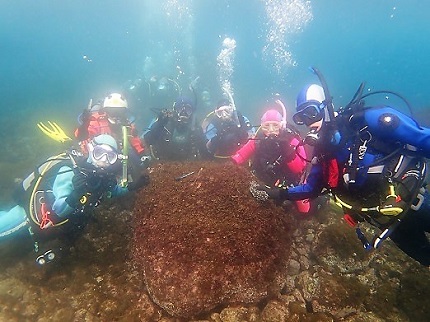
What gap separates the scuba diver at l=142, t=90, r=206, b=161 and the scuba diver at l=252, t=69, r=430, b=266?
16.9 feet

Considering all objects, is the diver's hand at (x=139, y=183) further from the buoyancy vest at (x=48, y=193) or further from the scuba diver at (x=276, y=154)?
the scuba diver at (x=276, y=154)

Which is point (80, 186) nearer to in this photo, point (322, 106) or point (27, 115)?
point (322, 106)

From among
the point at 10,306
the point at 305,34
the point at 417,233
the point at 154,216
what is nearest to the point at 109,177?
the point at 154,216

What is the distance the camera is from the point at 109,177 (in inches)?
218

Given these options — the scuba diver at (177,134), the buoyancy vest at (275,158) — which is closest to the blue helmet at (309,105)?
the buoyancy vest at (275,158)

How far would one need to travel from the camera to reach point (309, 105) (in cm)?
393

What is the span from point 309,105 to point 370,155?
99 cm

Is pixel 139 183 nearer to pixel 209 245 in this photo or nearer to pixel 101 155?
pixel 101 155

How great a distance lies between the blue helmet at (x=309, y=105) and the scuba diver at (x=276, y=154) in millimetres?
2298

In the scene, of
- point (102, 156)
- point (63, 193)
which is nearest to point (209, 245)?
point (102, 156)

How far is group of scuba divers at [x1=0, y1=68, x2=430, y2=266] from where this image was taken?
12.3 ft

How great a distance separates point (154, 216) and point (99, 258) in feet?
4.57

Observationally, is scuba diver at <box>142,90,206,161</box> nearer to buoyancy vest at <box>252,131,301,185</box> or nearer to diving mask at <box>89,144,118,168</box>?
buoyancy vest at <box>252,131,301,185</box>

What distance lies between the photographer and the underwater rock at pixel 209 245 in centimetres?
459
